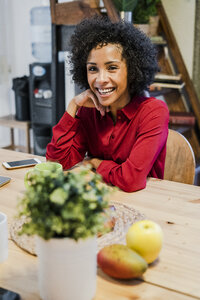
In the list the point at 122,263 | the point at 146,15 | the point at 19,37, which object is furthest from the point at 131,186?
the point at 19,37

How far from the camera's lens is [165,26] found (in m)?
3.56

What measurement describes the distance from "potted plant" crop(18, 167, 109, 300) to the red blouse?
0.67 metres

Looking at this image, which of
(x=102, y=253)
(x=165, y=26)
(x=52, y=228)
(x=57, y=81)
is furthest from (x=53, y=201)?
(x=165, y=26)

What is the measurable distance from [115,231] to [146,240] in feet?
0.59

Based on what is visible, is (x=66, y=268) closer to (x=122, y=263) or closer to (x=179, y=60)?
(x=122, y=263)

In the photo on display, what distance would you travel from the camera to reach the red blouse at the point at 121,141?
1.46 meters

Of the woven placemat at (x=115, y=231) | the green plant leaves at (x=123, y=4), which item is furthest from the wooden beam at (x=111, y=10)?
the woven placemat at (x=115, y=231)

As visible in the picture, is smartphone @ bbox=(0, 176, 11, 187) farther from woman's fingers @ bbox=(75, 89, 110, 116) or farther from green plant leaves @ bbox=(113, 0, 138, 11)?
green plant leaves @ bbox=(113, 0, 138, 11)

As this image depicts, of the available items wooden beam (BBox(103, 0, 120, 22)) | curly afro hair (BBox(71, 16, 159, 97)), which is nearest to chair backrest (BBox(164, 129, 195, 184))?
curly afro hair (BBox(71, 16, 159, 97))

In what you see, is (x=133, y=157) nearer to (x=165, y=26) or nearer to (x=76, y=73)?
(x=76, y=73)

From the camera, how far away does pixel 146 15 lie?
3.18m

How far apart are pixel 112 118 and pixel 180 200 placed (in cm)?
63

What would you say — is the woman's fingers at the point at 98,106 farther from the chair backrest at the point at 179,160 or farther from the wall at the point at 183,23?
the wall at the point at 183,23

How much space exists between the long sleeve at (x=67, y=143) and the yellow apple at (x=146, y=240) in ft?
2.89
